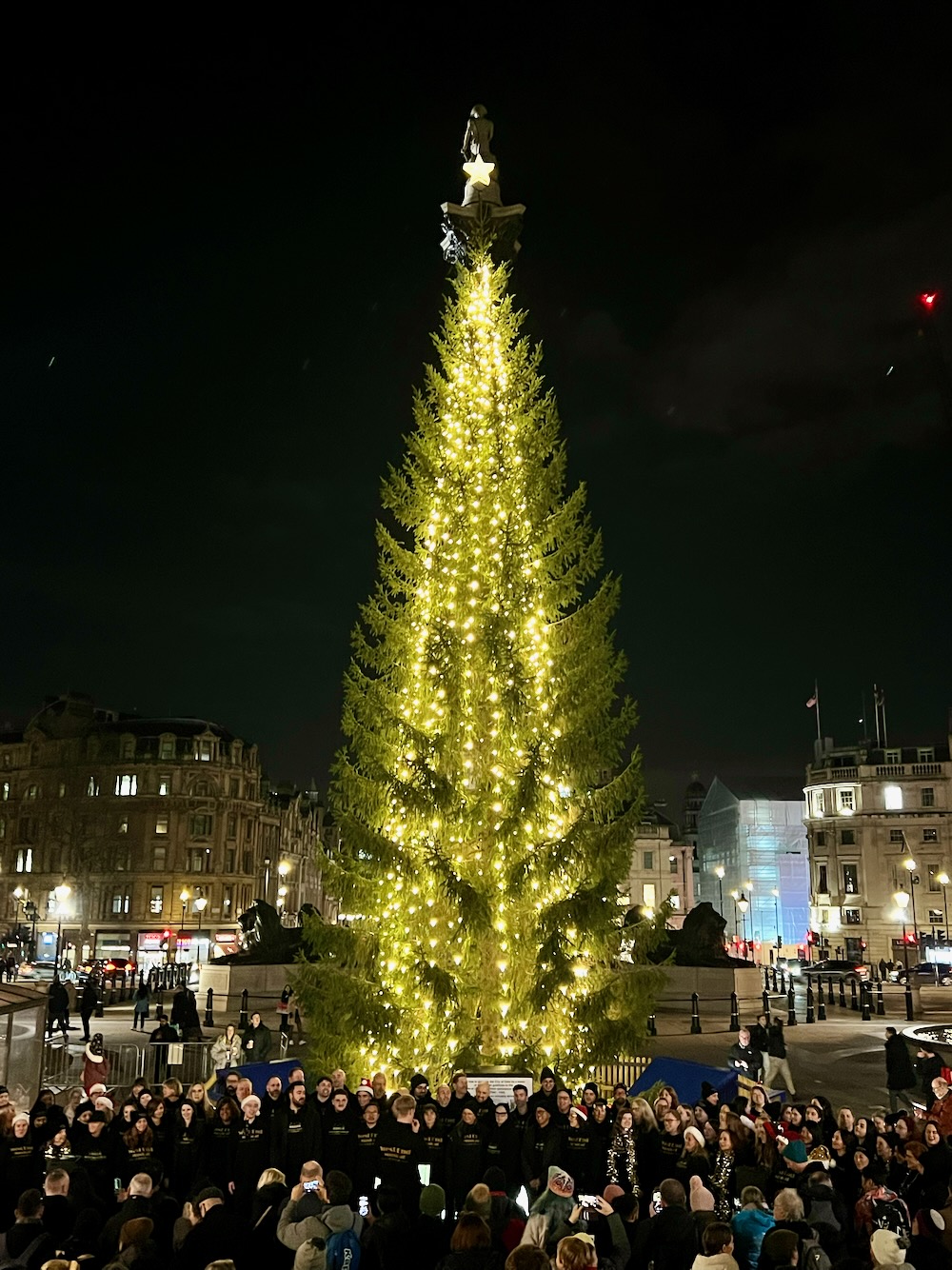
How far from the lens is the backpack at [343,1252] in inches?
330

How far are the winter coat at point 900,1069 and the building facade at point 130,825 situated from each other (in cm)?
6152

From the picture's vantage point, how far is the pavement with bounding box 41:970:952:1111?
23.1m

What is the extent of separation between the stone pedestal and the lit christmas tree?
15.8 m

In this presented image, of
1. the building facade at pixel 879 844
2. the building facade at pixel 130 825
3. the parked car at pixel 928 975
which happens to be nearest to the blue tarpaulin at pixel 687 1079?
the parked car at pixel 928 975

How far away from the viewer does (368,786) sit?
1805 cm

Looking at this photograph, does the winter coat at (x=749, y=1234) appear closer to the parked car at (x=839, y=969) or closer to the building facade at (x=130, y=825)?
the parked car at (x=839, y=969)

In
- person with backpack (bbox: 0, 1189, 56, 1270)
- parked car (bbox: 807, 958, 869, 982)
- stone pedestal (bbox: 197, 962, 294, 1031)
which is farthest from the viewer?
parked car (bbox: 807, 958, 869, 982)

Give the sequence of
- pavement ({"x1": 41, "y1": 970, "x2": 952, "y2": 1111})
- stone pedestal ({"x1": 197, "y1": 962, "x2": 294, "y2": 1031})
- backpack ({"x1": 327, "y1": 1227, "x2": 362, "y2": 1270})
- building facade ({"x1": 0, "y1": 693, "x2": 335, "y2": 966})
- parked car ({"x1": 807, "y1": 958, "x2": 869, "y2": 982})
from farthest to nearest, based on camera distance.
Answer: building facade ({"x1": 0, "y1": 693, "x2": 335, "y2": 966}) → parked car ({"x1": 807, "y1": 958, "x2": 869, "y2": 982}) → stone pedestal ({"x1": 197, "y1": 962, "x2": 294, "y2": 1031}) → pavement ({"x1": 41, "y1": 970, "x2": 952, "y2": 1111}) → backpack ({"x1": 327, "y1": 1227, "x2": 362, "y2": 1270})

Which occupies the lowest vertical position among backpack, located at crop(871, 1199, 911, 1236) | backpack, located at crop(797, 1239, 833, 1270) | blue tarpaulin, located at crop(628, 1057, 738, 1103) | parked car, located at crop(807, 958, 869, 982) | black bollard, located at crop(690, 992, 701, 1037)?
parked car, located at crop(807, 958, 869, 982)

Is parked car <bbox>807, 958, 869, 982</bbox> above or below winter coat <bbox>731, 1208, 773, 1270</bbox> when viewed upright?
below

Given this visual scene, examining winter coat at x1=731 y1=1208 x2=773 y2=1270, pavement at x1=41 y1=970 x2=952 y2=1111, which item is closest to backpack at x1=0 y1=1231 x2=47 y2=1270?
winter coat at x1=731 y1=1208 x2=773 y2=1270

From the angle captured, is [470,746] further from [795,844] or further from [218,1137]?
[795,844]

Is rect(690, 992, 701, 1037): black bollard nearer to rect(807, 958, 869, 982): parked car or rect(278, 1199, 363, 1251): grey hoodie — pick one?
rect(807, 958, 869, 982): parked car

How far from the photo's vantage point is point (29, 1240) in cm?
814
